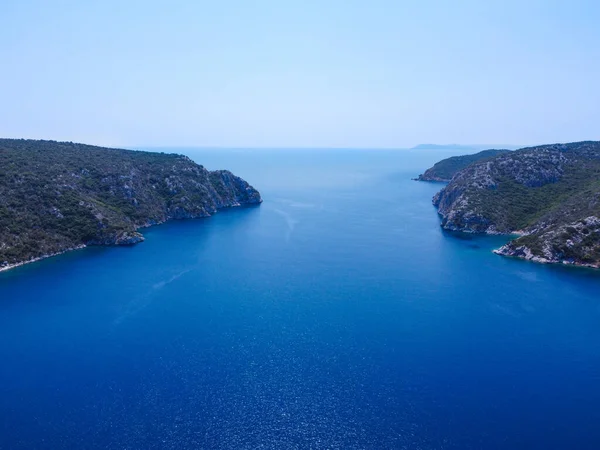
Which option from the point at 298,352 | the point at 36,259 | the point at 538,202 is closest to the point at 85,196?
the point at 36,259

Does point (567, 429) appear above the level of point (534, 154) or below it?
below

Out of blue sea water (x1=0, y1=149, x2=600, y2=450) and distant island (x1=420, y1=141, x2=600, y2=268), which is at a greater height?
distant island (x1=420, y1=141, x2=600, y2=268)

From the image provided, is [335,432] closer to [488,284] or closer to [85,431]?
[85,431]

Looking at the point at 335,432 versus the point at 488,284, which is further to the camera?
the point at 488,284

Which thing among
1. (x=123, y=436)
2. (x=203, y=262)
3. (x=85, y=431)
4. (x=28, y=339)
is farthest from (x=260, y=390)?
(x=203, y=262)

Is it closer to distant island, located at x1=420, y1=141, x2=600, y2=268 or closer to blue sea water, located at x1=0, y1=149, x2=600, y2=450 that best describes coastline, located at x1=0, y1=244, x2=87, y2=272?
blue sea water, located at x1=0, y1=149, x2=600, y2=450

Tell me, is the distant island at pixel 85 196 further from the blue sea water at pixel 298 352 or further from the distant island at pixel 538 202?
the distant island at pixel 538 202

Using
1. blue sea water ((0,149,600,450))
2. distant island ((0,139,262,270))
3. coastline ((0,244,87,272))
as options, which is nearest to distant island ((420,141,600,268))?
blue sea water ((0,149,600,450))

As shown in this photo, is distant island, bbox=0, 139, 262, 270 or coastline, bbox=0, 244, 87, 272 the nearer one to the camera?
coastline, bbox=0, 244, 87, 272

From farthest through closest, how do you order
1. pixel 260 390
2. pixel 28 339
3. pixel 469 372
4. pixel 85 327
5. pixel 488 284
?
pixel 488 284, pixel 85 327, pixel 28 339, pixel 469 372, pixel 260 390
